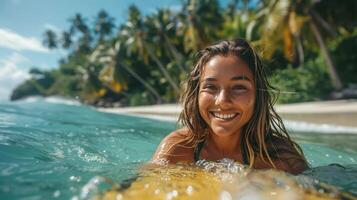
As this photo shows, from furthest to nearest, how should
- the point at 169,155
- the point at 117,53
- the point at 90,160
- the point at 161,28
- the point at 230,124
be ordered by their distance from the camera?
the point at 117,53 < the point at 161,28 < the point at 90,160 < the point at 169,155 < the point at 230,124

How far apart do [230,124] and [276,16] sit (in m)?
15.3

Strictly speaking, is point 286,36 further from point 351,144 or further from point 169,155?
point 169,155

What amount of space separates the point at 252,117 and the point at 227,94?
0.38 m

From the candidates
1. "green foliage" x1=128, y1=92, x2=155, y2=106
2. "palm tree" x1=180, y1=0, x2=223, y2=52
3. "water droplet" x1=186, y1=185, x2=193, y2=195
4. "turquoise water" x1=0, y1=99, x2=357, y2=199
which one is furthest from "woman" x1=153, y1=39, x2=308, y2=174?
"green foliage" x1=128, y1=92, x2=155, y2=106

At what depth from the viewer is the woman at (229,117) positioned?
109 inches

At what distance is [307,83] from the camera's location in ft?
60.5

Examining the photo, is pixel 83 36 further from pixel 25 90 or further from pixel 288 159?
pixel 288 159

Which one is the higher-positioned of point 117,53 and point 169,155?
point 117,53

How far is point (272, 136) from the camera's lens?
3225 mm

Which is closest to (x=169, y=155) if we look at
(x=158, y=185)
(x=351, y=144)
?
(x=158, y=185)

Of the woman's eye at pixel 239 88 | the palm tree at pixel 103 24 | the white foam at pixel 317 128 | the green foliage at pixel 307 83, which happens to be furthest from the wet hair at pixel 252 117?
the palm tree at pixel 103 24

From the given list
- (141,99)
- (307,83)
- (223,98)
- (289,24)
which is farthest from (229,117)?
(141,99)

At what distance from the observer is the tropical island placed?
17.3 meters

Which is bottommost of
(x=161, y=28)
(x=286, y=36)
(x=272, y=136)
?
(x=272, y=136)
